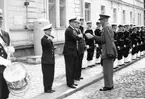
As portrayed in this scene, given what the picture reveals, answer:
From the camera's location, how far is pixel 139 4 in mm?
45625

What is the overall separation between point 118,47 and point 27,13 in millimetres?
5201

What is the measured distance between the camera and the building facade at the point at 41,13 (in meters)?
14.6

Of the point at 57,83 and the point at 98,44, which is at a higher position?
the point at 98,44

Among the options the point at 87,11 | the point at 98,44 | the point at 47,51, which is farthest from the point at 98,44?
the point at 87,11

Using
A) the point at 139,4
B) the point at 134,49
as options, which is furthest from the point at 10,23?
the point at 139,4

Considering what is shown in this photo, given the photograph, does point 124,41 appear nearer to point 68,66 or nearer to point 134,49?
point 134,49

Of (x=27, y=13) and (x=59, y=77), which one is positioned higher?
(x=27, y=13)

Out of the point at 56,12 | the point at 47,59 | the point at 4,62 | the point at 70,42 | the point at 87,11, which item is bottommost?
the point at 47,59

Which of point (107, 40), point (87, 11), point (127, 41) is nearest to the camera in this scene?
point (107, 40)

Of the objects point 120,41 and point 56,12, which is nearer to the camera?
point 120,41

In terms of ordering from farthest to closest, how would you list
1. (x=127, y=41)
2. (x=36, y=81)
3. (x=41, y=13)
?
(x=41, y=13) → (x=127, y=41) → (x=36, y=81)

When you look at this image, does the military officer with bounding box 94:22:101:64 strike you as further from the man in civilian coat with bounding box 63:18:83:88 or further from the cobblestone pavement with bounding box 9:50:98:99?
the man in civilian coat with bounding box 63:18:83:88

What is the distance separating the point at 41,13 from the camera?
57.5 feet

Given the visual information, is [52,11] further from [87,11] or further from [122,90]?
[122,90]
